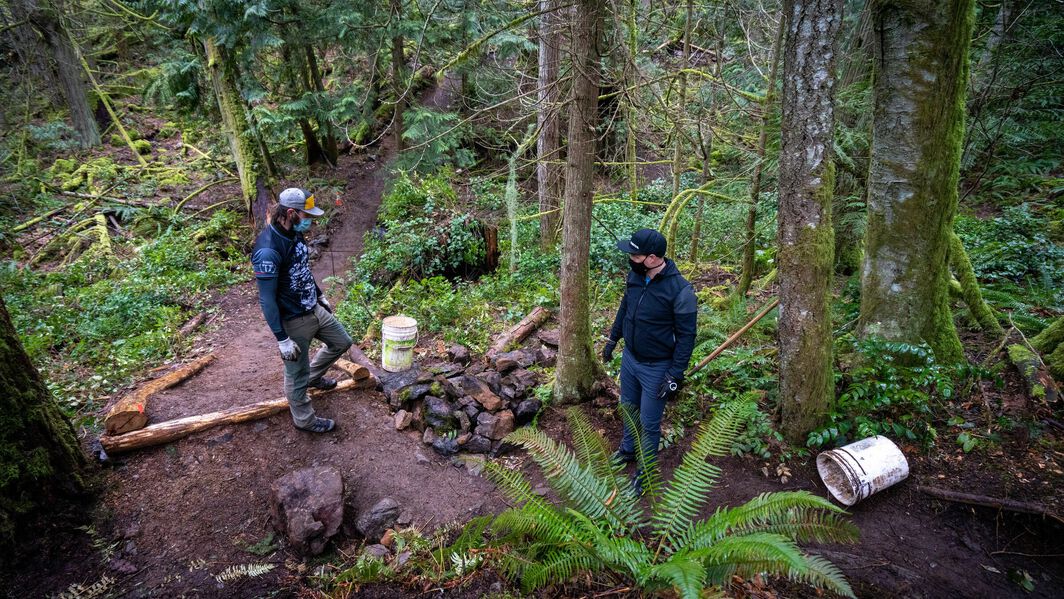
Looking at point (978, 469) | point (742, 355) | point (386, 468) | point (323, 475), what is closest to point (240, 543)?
point (323, 475)

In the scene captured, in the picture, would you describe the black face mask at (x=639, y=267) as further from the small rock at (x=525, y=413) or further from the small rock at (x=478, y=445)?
the small rock at (x=478, y=445)

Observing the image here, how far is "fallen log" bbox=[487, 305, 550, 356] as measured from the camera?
6.88 meters

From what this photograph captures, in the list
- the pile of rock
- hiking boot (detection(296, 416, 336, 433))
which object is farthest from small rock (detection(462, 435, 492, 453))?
hiking boot (detection(296, 416, 336, 433))

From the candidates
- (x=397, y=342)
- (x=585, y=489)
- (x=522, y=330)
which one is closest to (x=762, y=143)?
(x=522, y=330)

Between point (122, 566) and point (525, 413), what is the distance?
3590 mm

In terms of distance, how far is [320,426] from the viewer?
507 cm

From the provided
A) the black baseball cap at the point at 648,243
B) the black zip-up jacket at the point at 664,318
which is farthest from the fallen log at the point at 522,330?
the black baseball cap at the point at 648,243

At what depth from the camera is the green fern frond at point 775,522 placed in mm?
2742

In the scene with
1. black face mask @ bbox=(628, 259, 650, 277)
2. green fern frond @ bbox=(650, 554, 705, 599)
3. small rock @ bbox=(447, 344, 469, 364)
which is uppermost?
black face mask @ bbox=(628, 259, 650, 277)

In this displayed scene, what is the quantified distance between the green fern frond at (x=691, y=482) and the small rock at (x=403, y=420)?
9.93 feet

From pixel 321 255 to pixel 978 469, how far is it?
12.6 m

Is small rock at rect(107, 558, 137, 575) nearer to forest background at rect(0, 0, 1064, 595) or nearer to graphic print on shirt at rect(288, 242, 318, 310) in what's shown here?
forest background at rect(0, 0, 1064, 595)

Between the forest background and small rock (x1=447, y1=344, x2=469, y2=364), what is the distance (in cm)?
40

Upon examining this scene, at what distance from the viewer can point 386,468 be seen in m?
4.81
